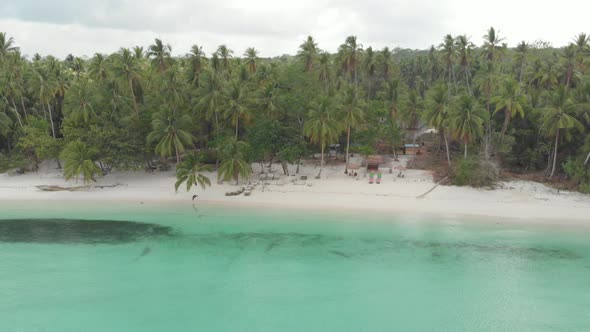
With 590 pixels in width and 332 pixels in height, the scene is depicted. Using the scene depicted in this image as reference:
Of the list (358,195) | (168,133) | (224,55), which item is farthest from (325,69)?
(168,133)

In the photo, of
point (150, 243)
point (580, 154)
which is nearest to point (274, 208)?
point (150, 243)

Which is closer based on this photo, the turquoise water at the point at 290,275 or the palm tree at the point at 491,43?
the turquoise water at the point at 290,275

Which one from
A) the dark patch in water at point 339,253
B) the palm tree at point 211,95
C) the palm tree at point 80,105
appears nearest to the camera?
the dark patch in water at point 339,253

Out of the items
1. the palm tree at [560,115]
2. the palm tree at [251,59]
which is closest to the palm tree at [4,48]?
the palm tree at [251,59]

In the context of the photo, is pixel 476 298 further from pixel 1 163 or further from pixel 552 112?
pixel 1 163

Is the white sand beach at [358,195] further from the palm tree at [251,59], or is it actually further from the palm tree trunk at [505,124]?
the palm tree at [251,59]

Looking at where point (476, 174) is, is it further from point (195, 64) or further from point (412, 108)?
point (195, 64)
